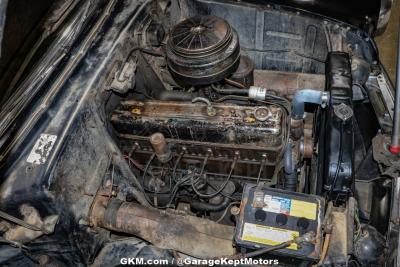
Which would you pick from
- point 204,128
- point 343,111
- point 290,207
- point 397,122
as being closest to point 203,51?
point 204,128

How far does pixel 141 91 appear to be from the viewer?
233 cm

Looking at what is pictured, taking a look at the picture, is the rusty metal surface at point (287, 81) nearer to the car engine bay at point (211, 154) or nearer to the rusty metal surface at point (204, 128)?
the car engine bay at point (211, 154)

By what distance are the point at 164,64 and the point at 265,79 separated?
0.72m

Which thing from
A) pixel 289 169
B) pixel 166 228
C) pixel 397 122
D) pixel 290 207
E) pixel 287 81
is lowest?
pixel 166 228

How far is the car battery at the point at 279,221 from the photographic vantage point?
1.60 meters

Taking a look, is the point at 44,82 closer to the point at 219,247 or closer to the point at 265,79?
the point at 219,247

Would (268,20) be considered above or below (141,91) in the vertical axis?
above

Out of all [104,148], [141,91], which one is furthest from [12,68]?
[141,91]

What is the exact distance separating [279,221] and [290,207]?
0.09m

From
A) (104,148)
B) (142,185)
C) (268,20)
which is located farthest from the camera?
(268,20)

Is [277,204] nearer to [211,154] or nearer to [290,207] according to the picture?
[290,207]

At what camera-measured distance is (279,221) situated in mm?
1652

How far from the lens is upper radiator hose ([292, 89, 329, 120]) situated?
6.43 feet

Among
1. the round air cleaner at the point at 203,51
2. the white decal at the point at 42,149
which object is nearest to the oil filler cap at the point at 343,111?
the round air cleaner at the point at 203,51
